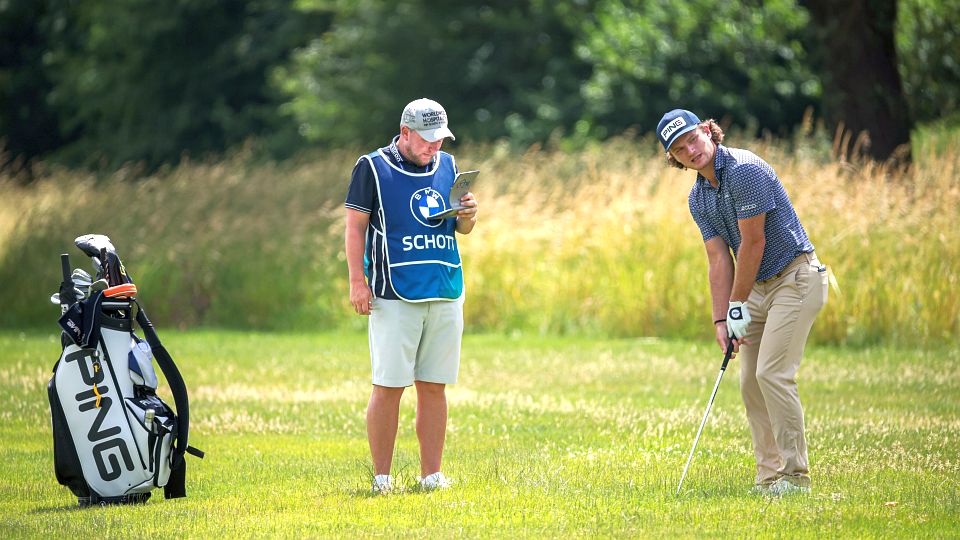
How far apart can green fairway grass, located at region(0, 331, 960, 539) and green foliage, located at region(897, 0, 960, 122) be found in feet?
40.4

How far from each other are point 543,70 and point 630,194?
15.4 metres

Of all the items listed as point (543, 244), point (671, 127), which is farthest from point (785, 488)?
point (543, 244)

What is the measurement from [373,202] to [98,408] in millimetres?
1718

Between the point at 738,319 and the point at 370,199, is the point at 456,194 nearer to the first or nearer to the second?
the point at 370,199

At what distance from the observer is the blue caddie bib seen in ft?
22.3

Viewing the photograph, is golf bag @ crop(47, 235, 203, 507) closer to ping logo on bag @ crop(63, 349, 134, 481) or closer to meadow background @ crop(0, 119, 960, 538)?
ping logo on bag @ crop(63, 349, 134, 481)

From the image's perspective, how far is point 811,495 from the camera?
265 inches

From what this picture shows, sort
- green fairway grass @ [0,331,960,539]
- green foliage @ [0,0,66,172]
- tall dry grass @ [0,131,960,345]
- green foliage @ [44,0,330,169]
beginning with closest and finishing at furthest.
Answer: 1. green fairway grass @ [0,331,960,539]
2. tall dry grass @ [0,131,960,345]
3. green foliage @ [44,0,330,169]
4. green foliage @ [0,0,66,172]

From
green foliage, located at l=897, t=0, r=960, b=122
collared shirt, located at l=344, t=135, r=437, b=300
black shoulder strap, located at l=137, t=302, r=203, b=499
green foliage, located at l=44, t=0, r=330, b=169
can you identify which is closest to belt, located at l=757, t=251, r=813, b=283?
collared shirt, located at l=344, t=135, r=437, b=300

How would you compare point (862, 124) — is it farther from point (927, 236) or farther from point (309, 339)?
point (309, 339)

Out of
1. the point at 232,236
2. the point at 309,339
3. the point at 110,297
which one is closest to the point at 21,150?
the point at 232,236

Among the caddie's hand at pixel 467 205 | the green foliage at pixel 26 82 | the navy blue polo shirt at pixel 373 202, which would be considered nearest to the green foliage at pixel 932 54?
the caddie's hand at pixel 467 205

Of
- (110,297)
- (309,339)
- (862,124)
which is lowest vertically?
(309,339)

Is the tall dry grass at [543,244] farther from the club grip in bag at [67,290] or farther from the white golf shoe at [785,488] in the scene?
the club grip in bag at [67,290]
